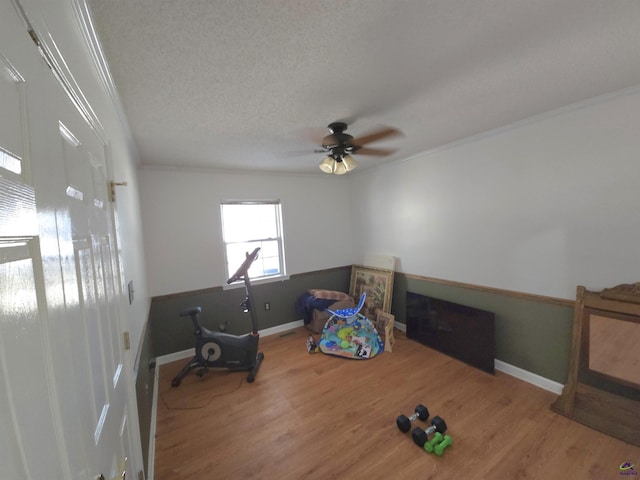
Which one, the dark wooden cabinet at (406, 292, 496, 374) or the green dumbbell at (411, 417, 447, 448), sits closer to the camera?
the green dumbbell at (411, 417, 447, 448)

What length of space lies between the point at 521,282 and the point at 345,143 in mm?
2147

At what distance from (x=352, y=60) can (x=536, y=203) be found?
2162 mm

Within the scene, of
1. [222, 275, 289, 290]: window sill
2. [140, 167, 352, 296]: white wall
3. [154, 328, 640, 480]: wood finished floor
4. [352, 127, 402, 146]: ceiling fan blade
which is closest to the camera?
[154, 328, 640, 480]: wood finished floor

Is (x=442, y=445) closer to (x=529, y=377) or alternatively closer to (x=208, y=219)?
(x=529, y=377)

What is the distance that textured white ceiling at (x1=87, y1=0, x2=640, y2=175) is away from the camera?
3.49 ft

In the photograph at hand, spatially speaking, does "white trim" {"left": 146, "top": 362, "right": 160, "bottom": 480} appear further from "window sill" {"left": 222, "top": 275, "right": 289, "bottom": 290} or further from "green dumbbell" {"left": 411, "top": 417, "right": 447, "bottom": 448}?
"green dumbbell" {"left": 411, "top": 417, "right": 447, "bottom": 448}

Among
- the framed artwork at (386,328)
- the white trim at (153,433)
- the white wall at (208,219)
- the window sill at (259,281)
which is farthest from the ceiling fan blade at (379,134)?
the white trim at (153,433)

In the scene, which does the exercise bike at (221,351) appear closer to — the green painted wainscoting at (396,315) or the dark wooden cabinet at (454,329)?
the green painted wainscoting at (396,315)

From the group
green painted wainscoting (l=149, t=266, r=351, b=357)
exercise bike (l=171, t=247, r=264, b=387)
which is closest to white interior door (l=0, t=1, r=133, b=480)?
exercise bike (l=171, t=247, r=264, b=387)

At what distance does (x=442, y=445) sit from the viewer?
180cm

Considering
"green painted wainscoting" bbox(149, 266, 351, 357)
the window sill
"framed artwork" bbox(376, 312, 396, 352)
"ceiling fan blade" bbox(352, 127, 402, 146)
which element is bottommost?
"framed artwork" bbox(376, 312, 396, 352)

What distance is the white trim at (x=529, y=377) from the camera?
2.36 meters

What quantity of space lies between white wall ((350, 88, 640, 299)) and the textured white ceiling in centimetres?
32

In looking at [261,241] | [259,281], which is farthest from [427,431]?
[261,241]
